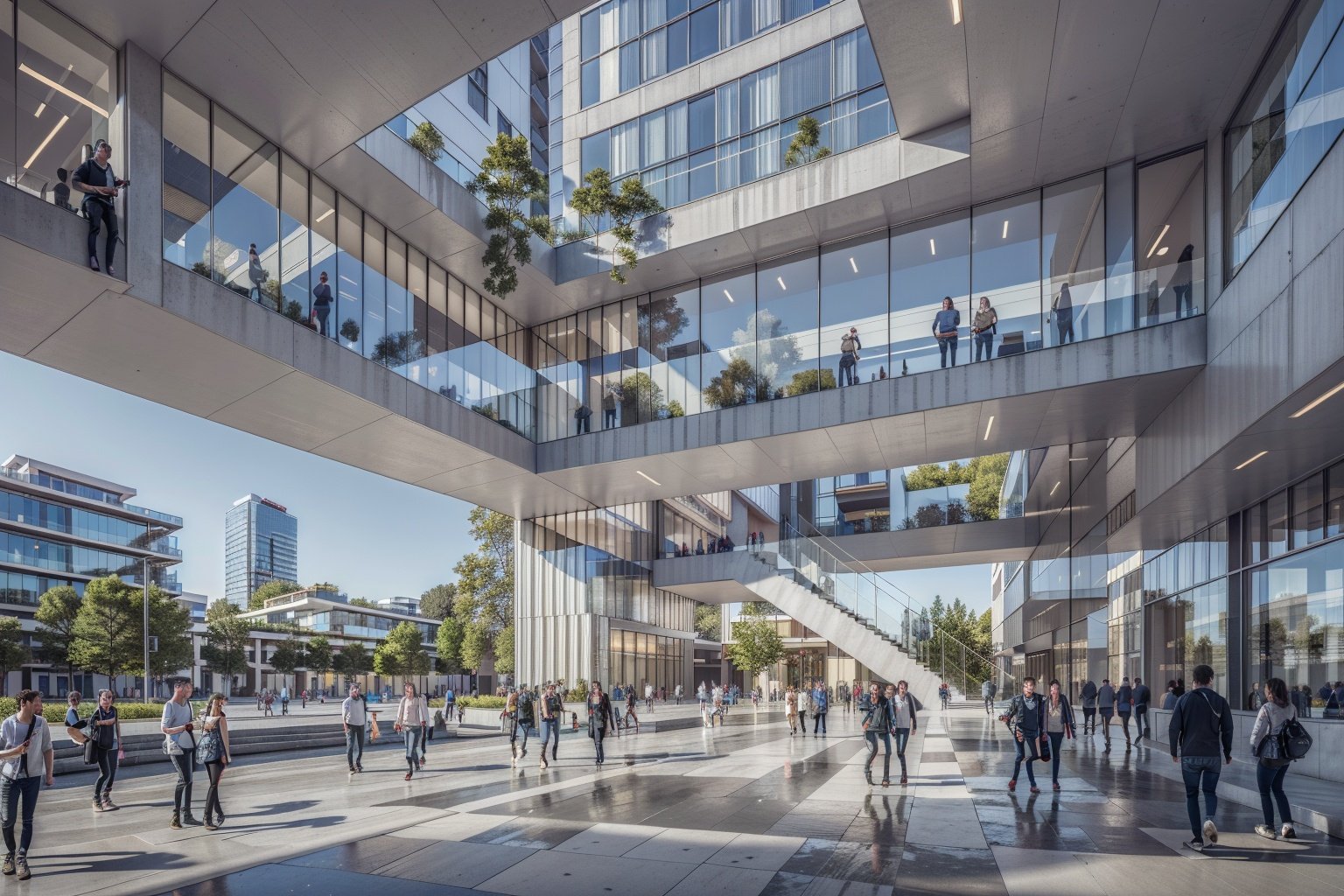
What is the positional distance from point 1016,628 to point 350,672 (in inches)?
2892

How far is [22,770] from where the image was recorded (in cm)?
854

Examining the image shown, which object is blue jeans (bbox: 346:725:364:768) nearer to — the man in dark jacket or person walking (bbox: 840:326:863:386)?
the man in dark jacket

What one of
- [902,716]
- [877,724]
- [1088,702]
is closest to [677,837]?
[877,724]

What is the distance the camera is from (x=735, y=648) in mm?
53438

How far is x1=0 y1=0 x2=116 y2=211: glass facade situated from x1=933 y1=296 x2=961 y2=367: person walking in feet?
53.0

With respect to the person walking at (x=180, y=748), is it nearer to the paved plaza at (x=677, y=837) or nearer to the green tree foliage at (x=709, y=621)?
the paved plaza at (x=677, y=837)

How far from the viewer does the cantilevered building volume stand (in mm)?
13367

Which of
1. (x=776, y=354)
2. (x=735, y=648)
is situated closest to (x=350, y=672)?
(x=735, y=648)

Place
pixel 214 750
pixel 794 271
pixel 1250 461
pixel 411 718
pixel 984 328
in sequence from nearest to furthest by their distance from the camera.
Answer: pixel 214 750 < pixel 1250 461 < pixel 411 718 < pixel 984 328 < pixel 794 271

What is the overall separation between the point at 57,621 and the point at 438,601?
74216 mm

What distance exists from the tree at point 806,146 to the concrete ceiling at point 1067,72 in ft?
12.7

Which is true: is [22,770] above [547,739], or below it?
above

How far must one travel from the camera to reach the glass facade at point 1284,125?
10703 millimetres

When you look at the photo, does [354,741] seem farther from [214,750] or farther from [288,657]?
[288,657]
